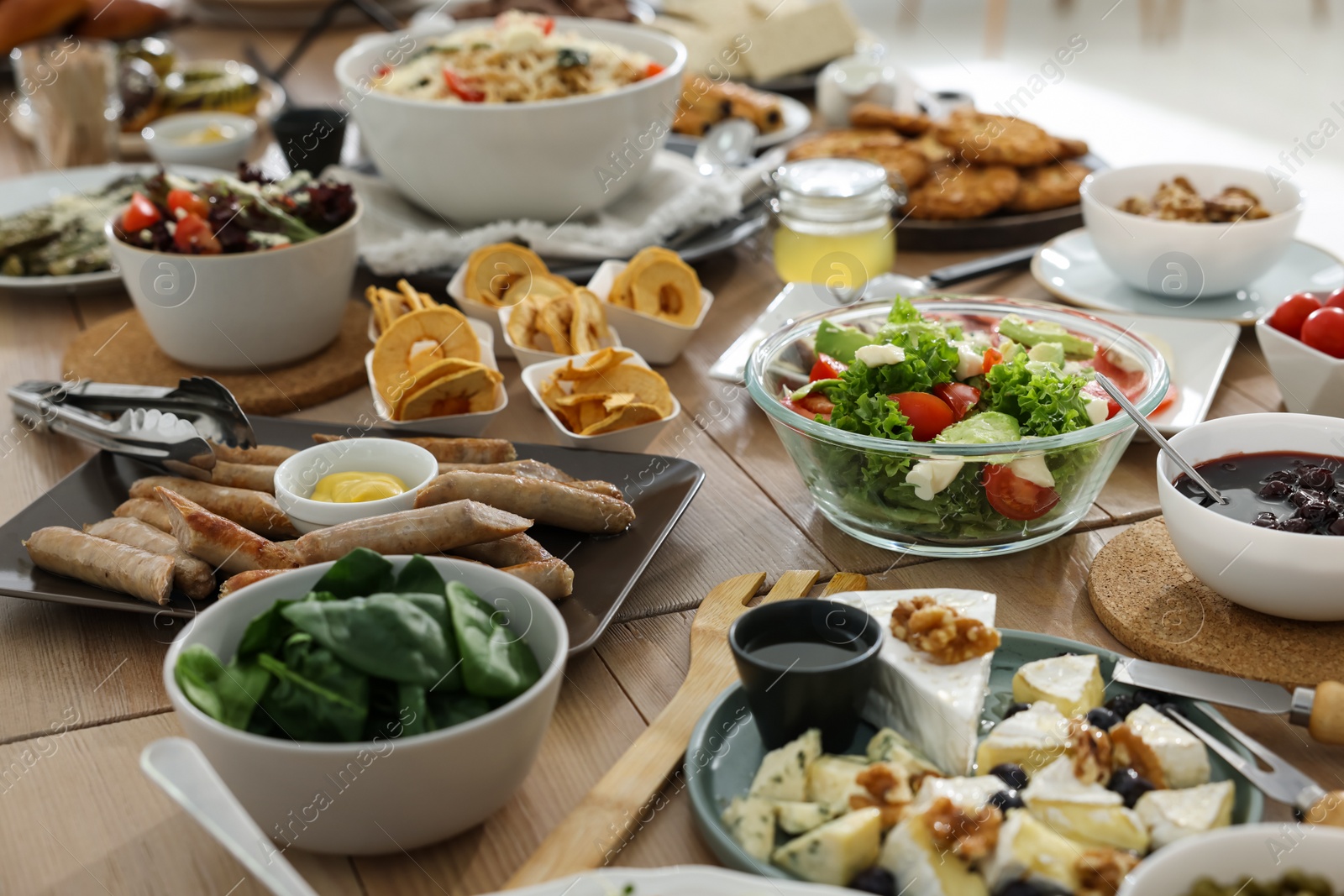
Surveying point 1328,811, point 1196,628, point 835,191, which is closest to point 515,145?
point 835,191

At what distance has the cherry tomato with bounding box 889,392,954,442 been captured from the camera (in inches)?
50.5

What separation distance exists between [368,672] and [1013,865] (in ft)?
1.61

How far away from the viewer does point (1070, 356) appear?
58.7 inches

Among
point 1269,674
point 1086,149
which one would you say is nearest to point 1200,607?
point 1269,674

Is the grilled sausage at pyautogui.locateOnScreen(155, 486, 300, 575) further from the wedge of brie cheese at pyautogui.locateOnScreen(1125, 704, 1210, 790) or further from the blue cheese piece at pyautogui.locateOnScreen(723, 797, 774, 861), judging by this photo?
the wedge of brie cheese at pyautogui.locateOnScreen(1125, 704, 1210, 790)

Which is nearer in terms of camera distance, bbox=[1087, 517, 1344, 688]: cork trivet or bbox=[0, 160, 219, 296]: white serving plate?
bbox=[1087, 517, 1344, 688]: cork trivet

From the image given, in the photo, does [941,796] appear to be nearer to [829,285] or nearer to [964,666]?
[964,666]

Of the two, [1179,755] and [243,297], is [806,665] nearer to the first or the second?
[1179,755]

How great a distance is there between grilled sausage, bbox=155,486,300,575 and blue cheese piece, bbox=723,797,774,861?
1.77ft

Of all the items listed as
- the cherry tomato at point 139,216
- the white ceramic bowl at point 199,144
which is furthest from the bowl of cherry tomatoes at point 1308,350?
the white ceramic bowl at point 199,144

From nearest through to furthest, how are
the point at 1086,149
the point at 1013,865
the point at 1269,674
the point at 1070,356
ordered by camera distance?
the point at 1013,865
the point at 1269,674
the point at 1070,356
the point at 1086,149

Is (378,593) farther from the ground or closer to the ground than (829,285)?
farther from the ground

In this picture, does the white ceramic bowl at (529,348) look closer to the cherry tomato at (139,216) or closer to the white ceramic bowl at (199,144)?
→ the cherry tomato at (139,216)

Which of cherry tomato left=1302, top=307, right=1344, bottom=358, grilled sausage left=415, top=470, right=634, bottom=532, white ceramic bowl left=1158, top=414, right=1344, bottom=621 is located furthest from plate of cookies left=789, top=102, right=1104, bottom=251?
grilled sausage left=415, top=470, right=634, bottom=532
